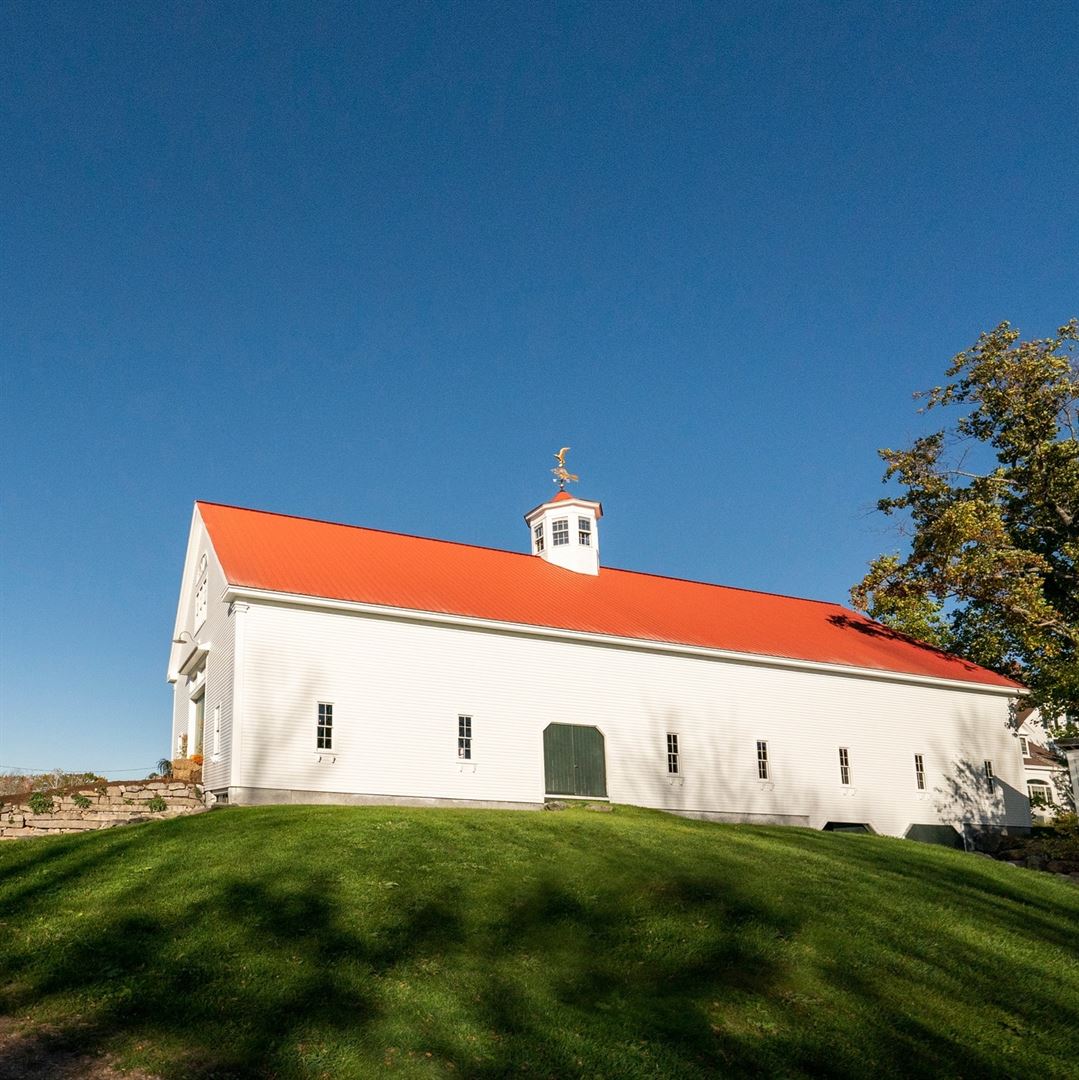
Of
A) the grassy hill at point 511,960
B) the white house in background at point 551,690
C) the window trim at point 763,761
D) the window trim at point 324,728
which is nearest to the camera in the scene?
the grassy hill at point 511,960

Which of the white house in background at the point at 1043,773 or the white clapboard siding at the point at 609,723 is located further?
the white house in background at the point at 1043,773

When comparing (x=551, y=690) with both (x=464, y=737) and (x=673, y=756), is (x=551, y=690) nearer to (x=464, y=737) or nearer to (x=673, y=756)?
(x=464, y=737)

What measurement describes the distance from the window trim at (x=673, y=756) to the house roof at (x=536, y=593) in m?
2.64

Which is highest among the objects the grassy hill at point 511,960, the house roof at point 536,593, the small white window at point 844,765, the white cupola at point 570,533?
the white cupola at point 570,533

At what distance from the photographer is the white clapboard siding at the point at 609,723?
2520 centimetres

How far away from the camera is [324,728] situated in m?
25.3

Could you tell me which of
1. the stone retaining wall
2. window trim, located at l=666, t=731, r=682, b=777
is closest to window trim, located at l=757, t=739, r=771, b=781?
window trim, located at l=666, t=731, r=682, b=777

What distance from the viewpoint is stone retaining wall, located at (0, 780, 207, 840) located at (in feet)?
75.5

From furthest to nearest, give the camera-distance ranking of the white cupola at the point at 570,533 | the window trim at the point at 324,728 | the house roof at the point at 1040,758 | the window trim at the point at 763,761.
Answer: the house roof at the point at 1040,758
the white cupola at the point at 570,533
the window trim at the point at 763,761
the window trim at the point at 324,728

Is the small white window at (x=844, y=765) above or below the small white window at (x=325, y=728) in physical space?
below

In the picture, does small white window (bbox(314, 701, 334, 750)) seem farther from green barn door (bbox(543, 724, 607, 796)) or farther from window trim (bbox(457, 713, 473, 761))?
green barn door (bbox(543, 724, 607, 796))

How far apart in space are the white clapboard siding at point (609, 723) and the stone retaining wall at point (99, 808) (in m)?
2.35

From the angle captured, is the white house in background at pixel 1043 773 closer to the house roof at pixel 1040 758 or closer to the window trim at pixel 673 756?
the house roof at pixel 1040 758

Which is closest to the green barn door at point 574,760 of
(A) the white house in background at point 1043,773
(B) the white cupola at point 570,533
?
(B) the white cupola at point 570,533
